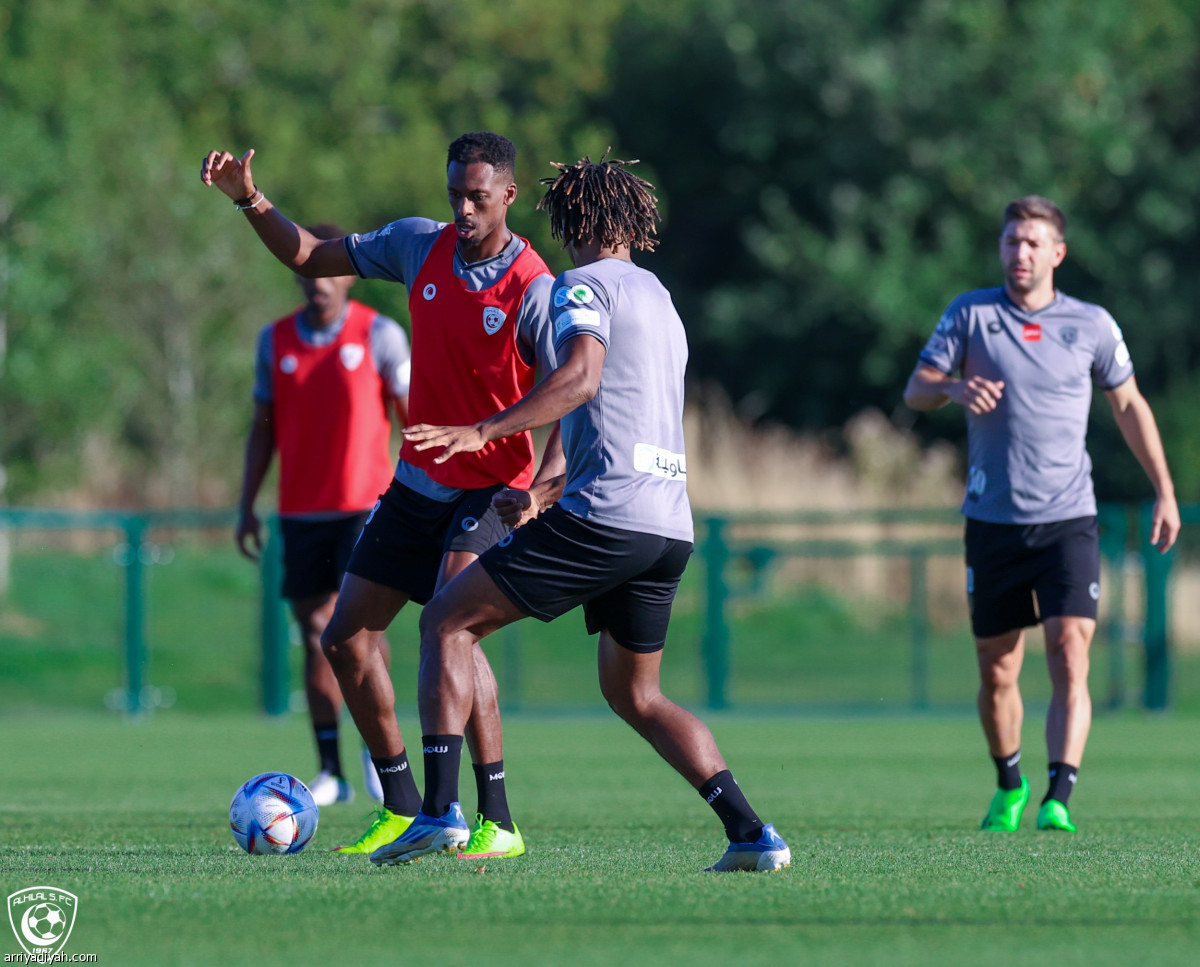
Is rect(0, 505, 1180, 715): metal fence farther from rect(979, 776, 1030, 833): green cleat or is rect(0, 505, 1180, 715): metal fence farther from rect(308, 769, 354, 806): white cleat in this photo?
rect(979, 776, 1030, 833): green cleat

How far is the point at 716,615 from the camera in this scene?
57.8ft

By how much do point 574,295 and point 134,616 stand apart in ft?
40.5

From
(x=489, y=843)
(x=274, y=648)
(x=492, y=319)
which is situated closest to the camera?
(x=489, y=843)

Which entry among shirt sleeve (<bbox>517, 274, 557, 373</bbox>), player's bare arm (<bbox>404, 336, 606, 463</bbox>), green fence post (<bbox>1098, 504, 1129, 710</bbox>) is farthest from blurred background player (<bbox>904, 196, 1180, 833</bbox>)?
green fence post (<bbox>1098, 504, 1129, 710</bbox>)

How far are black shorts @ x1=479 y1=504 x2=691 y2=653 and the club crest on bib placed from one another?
0.93 meters

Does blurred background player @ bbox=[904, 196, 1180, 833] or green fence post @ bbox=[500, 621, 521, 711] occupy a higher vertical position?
blurred background player @ bbox=[904, 196, 1180, 833]

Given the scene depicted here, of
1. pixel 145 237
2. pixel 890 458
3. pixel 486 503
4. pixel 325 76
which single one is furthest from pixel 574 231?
pixel 325 76

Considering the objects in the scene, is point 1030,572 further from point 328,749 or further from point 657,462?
point 328,749

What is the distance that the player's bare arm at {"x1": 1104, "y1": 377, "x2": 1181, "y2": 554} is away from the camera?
26.5ft

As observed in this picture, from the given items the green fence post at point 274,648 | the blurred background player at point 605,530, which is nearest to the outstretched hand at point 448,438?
the blurred background player at point 605,530

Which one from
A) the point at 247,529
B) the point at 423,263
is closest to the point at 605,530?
the point at 423,263

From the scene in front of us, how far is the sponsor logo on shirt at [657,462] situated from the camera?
5.83 m

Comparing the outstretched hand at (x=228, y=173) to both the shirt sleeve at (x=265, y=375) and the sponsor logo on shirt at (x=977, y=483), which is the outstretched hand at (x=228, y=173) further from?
the sponsor logo on shirt at (x=977, y=483)

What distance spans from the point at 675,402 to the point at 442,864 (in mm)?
1609
